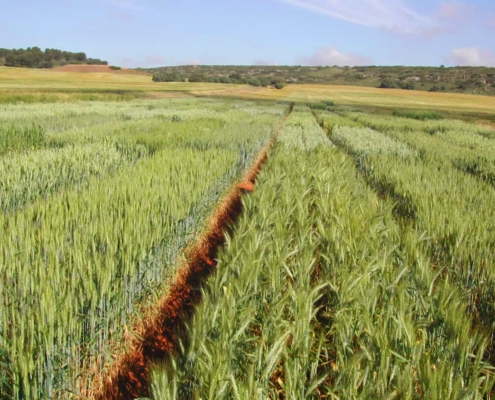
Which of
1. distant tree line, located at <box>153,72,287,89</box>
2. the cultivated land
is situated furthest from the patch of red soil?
distant tree line, located at <box>153,72,287,89</box>

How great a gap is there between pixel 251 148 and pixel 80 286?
7.37 m

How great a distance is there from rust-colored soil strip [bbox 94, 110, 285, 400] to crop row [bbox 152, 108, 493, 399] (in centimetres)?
30

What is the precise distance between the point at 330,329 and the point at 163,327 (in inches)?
56.4

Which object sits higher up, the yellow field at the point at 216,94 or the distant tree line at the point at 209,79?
the distant tree line at the point at 209,79

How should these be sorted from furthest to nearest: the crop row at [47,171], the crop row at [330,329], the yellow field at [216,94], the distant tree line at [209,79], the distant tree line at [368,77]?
1. the distant tree line at [368,77]
2. the distant tree line at [209,79]
3. the yellow field at [216,94]
4. the crop row at [47,171]
5. the crop row at [330,329]

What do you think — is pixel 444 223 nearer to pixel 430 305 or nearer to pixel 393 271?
pixel 393 271

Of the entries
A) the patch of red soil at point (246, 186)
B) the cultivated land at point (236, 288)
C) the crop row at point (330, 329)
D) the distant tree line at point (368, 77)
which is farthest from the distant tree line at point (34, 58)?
the crop row at point (330, 329)

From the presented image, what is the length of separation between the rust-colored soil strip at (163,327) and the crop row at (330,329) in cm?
30

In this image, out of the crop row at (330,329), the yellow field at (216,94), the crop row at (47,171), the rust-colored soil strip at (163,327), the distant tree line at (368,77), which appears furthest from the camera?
the distant tree line at (368,77)

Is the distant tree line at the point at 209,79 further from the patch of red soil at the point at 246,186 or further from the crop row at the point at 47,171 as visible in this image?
the crop row at the point at 47,171

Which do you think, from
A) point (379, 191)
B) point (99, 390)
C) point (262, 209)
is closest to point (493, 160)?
point (379, 191)

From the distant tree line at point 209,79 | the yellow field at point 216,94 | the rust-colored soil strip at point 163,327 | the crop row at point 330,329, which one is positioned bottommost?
the rust-colored soil strip at point 163,327

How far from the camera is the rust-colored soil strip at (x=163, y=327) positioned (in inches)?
91.4

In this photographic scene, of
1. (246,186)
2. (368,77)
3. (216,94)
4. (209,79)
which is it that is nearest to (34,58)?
(209,79)
